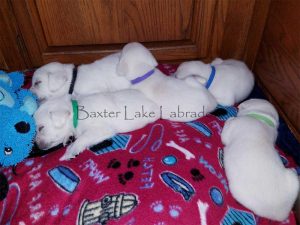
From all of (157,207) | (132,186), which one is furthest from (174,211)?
(132,186)

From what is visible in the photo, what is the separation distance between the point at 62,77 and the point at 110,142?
1.27ft

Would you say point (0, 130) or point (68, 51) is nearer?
point (0, 130)

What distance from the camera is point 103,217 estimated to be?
3.47 ft

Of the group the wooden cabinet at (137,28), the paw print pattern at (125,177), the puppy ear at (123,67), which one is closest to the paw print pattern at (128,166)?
the paw print pattern at (125,177)

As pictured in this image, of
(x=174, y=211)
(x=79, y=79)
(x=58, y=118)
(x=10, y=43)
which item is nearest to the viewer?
(x=174, y=211)

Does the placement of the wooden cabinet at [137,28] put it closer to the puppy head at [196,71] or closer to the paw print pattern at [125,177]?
the puppy head at [196,71]

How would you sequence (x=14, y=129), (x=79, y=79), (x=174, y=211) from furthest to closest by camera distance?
(x=79, y=79)
(x=14, y=129)
(x=174, y=211)

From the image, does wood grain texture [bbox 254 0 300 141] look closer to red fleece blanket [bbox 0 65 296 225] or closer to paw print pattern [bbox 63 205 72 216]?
red fleece blanket [bbox 0 65 296 225]

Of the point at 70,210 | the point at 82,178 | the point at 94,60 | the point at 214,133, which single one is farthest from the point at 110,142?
the point at 94,60

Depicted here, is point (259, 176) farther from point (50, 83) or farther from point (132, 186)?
point (50, 83)

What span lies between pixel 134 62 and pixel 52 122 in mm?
447

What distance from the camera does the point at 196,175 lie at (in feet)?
3.85

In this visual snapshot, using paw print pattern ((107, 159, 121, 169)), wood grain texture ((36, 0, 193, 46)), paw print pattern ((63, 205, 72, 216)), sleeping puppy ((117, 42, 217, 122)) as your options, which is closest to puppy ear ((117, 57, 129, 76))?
sleeping puppy ((117, 42, 217, 122))

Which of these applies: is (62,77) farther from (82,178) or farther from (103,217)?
(103,217)
